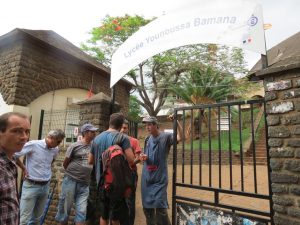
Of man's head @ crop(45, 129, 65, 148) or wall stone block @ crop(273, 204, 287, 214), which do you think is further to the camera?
man's head @ crop(45, 129, 65, 148)

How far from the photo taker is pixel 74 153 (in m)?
4.57

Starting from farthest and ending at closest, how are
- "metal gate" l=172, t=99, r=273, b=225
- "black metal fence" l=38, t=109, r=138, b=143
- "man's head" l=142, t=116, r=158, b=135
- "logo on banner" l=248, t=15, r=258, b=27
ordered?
"black metal fence" l=38, t=109, r=138, b=143 < "man's head" l=142, t=116, r=158, b=135 < "logo on banner" l=248, t=15, r=258, b=27 < "metal gate" l=172, t=99, r=273, b=225

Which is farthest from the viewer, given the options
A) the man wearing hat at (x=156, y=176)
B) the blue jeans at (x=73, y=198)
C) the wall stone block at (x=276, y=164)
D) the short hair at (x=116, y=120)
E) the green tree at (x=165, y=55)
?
the green tree at (x=165, y=55)

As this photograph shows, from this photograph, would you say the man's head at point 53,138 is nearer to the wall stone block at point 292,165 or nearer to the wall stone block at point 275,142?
the wall stone block at point 275,142

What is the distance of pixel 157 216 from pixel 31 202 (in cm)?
214

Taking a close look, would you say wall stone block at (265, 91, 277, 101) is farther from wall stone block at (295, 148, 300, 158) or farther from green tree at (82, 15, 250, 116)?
green tree at (82, 15, 250, 116)

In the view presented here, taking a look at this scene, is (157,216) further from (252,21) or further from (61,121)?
(61,121)

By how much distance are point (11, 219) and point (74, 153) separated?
286 cm

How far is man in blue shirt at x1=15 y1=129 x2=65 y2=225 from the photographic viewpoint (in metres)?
4.27

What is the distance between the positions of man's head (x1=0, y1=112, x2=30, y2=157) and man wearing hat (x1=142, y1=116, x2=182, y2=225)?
7.53ft

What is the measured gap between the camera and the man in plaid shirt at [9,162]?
67.8 inches

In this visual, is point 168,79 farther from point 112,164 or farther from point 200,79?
point 112,164

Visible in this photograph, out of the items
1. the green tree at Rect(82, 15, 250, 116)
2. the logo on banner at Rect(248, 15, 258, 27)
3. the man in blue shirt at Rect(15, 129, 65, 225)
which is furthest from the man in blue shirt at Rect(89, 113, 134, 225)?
the green tree at Rect(82, 15, 250, 116)

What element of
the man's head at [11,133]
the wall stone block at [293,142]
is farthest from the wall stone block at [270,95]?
the man's head at [11,133]
